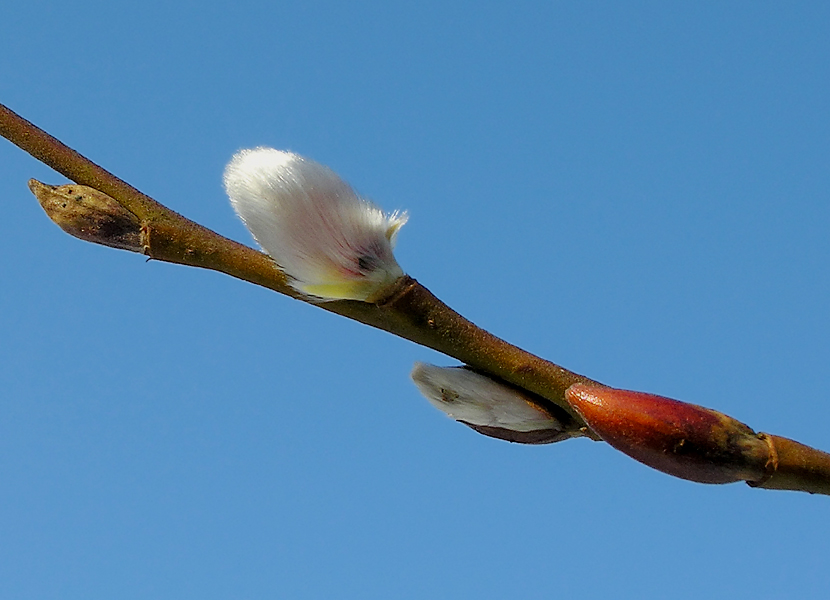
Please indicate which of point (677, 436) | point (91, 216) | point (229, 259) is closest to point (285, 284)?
point (229, 259)

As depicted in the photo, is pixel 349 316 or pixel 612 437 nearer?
pixel 612 437

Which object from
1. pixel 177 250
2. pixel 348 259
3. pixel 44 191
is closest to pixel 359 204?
pixel 348 259

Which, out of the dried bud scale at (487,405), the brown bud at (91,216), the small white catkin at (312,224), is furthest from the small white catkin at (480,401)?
the brown bud at (91,216)

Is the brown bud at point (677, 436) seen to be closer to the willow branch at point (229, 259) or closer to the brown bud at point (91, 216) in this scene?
the willow branch at point (229, 259)

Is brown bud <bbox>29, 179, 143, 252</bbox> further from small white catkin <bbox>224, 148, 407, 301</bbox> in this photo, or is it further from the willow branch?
small white catkin <bbox>224, 148, 407, 301</bbox>

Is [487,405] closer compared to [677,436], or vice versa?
[677,436]

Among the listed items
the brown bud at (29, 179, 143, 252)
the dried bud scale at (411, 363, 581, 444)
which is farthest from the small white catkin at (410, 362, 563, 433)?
the brown bud at (29, 179, 143, 252)

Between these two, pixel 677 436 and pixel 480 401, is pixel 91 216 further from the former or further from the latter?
pixel 677 436

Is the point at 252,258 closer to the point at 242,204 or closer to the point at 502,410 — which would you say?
the point at 242,204
